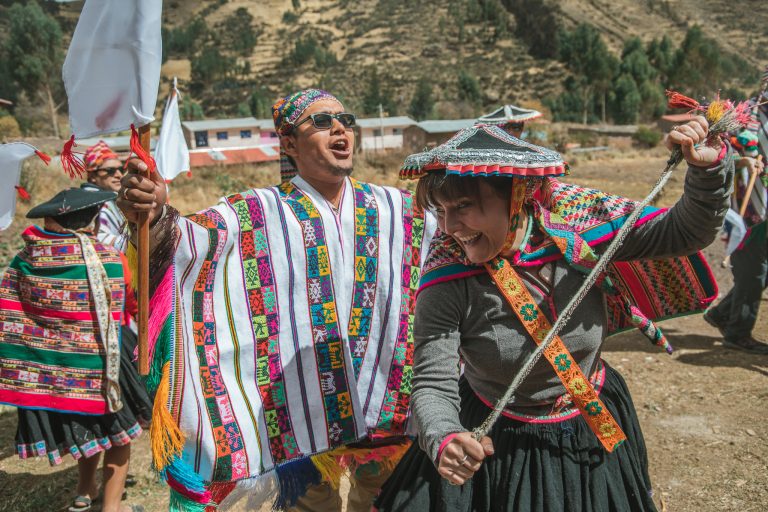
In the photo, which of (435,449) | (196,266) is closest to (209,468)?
(196,266)

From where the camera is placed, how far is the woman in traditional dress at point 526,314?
A: 5.63ft

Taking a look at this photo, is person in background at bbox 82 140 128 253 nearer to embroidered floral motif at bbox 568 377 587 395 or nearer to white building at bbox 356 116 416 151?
embroidered floral motif at bbox 568 377 587 395

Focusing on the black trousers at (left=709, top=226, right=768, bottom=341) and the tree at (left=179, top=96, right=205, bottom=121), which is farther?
the tree at (left=179, top=96, right=205, bottom=121)

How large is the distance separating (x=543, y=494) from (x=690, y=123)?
1.07m

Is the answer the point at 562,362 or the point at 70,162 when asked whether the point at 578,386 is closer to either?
the point at 562,362

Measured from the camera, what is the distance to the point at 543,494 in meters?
1.78

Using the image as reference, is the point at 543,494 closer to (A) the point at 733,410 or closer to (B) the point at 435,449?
(B) the point at 435,449

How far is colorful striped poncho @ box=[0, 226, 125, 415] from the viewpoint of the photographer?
356 cm

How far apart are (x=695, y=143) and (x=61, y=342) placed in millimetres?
3326

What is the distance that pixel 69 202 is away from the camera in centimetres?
360

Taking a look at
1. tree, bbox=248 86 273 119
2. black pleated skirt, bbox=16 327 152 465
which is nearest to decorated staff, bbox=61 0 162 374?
black pleated skirt, bbox=16 327 152 465

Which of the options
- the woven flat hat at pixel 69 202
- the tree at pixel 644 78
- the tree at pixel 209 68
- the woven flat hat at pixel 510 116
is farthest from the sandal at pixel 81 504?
the tree at pixel 209 68

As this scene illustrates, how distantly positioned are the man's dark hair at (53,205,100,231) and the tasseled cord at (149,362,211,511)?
5.24ft

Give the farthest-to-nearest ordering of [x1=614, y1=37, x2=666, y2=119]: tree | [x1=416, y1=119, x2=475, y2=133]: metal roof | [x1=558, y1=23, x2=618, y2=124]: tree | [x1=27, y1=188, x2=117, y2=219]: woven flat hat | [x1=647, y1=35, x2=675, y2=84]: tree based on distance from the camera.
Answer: [x1=647, y1=35, x2=675, y2=84]: tree, [x1=558, y1=23, x2=618, y2=124]: tree, [x1=614, y1=37, x2=666, y2=119]: tree, [x1=416, y1=119, x2=475, y2=133]: metal roof, [x1=27, y1=188, x2=117, y2=219]: woven flat hat
